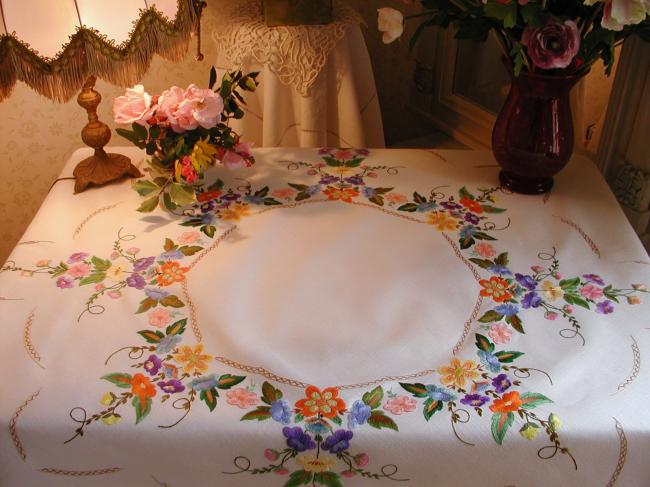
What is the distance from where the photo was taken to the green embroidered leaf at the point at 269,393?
70 cm

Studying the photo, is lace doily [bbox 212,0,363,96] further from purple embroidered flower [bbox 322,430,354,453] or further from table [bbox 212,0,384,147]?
purple embroidered flower [bbox 322,430,354,453]

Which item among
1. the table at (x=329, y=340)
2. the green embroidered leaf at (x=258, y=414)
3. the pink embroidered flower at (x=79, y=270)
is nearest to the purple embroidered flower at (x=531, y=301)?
the table at (x=329, y=340)

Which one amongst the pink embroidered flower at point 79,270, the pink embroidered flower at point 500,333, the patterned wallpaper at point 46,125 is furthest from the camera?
the patterned wallpaper at point 46,125

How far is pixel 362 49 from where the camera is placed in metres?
1.35

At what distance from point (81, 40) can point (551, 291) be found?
0.70 meters

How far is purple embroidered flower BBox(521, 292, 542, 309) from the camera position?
0.83 metres

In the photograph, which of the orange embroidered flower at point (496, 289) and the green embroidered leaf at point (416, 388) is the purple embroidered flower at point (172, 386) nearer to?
the green embroidered leaf at point (416, 388)

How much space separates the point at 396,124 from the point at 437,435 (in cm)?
126

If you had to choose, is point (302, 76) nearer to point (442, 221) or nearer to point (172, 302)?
point (442, 221)

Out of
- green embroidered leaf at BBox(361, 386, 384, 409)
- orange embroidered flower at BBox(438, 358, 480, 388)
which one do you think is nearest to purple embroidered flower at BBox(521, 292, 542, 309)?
orange embroidered flower at BBox(438, 358, 480, 388)

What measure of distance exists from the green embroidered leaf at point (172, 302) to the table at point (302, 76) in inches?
23.4

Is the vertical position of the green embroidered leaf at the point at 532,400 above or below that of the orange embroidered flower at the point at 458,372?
below

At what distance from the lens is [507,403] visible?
2.29 ft

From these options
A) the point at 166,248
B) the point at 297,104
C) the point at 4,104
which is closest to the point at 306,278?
the point at 166,248
